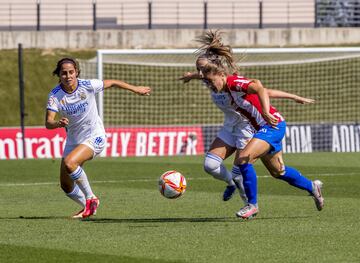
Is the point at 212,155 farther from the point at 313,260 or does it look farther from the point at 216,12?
the point at 216,12

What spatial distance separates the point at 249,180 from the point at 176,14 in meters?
36.1

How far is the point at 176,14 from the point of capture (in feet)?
160

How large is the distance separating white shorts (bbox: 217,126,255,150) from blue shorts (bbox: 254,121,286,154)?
0.55m

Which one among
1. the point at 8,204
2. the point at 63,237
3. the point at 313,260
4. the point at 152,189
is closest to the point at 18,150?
the point at 152,189

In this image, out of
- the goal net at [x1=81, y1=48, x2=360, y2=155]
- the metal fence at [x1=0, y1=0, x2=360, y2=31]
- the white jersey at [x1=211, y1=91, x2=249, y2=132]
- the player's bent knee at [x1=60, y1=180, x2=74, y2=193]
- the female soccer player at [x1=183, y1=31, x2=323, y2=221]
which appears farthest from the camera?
the metal fence at [x1=0, y1=0, x2=360, y2=31]

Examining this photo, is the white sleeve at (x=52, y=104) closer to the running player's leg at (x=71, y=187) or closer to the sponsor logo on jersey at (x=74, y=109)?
the sponsor logo on jersey at (x=74, y=109)

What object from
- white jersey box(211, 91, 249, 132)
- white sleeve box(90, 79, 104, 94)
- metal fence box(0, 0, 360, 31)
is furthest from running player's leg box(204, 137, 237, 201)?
metal fence box(0, 0, 360, 31)

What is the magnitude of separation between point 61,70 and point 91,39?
30782 millimetres

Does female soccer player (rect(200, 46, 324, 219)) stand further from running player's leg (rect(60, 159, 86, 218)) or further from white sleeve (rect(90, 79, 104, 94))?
running player's leg (rect(60, 159, 86, 218))

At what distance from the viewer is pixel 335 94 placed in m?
38.1

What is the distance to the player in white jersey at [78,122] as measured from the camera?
13539 mm

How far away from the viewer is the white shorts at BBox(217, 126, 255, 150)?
13.8 metres

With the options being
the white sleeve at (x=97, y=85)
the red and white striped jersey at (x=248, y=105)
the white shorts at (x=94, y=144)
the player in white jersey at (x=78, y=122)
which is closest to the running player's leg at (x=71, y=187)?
the player in white jersey at (x=78, y=122)

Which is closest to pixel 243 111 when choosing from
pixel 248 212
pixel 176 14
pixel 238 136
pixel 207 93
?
pixel 238 136
